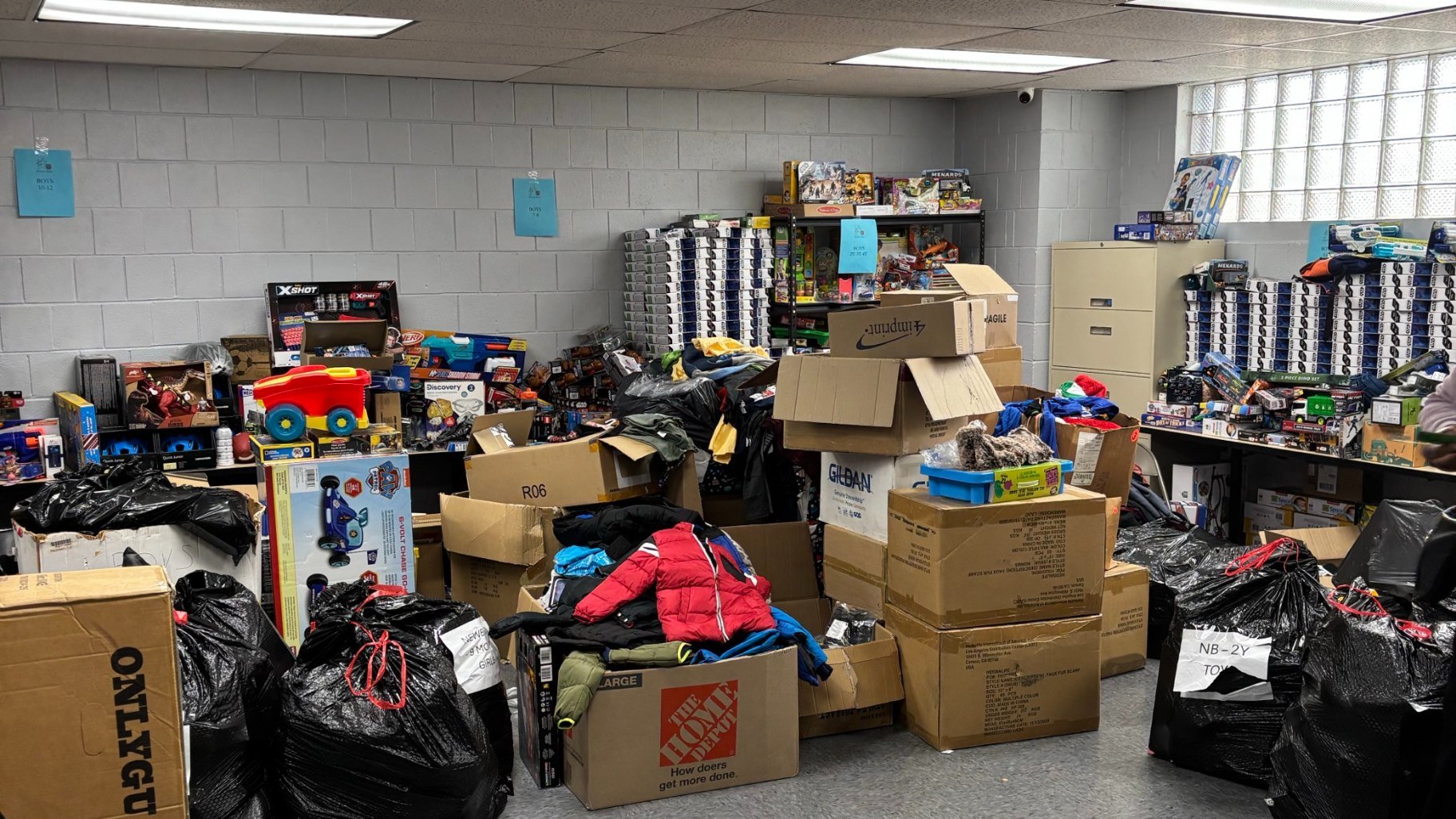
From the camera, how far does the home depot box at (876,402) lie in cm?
378

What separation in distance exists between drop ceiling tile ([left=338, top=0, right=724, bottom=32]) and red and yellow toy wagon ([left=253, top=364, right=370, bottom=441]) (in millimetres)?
1274

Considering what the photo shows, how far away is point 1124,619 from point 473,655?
7.36 ft

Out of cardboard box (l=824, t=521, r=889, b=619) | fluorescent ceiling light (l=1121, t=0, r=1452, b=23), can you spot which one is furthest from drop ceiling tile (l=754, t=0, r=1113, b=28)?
cardboard box (l=824, t=521, r=889, b=619)

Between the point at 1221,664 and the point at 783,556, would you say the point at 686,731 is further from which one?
the point at 1221,664

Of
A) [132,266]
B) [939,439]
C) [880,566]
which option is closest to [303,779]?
[880,566]

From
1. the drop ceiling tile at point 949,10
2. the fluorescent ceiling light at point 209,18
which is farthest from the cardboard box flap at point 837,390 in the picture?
the fluorescent ceiling light at point 209,18

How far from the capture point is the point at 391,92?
5.73m

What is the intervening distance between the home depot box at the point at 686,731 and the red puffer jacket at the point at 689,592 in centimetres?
12

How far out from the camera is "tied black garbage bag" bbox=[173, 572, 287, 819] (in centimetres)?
275

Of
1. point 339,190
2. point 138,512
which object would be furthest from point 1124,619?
point 339,190

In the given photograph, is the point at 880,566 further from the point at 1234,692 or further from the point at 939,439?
the point at 1234,692

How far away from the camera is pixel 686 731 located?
3275mm

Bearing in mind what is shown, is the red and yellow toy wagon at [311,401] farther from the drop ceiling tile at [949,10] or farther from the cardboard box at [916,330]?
the drop ceiling tile at [949,10]

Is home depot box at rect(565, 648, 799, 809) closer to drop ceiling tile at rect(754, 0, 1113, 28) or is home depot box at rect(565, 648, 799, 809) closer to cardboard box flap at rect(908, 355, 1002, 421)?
cardboard box flap at rect(908, 355, 1002, 421)
